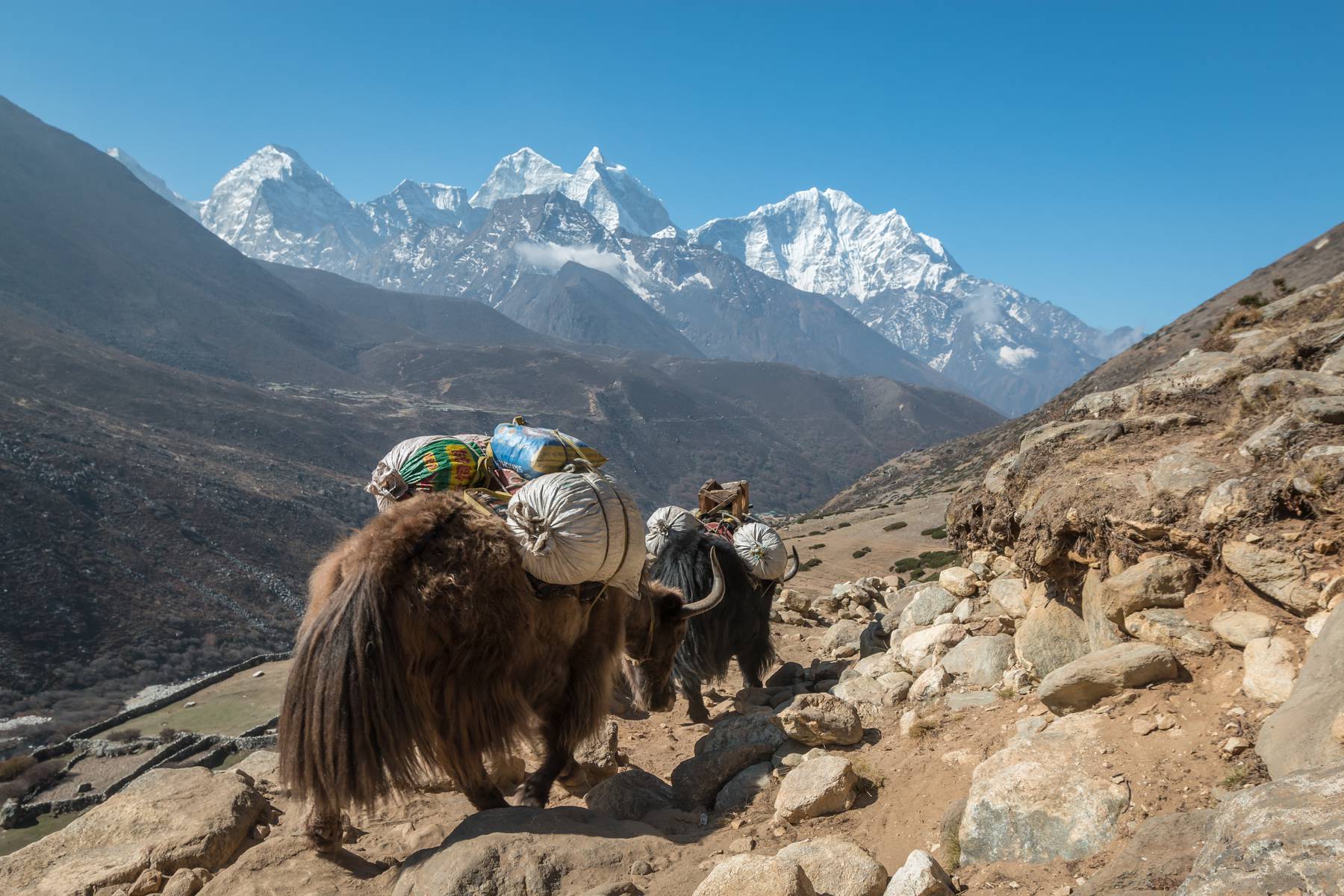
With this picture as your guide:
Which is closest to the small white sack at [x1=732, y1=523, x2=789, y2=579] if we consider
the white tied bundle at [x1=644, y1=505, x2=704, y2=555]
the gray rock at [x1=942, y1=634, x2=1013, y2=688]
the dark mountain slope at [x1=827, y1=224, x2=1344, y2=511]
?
the white tied bundle at [x1=644, y1=505, x2=704, y2=555]

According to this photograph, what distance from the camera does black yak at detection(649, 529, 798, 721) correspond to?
19.7 feet

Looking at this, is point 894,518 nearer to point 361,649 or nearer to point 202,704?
point 202,704

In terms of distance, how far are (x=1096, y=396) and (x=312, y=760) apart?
526cm

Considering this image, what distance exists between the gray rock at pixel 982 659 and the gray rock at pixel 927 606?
1.31 meters

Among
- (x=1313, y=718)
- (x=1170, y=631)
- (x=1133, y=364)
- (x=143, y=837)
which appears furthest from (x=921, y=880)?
(x=1133, y=364)

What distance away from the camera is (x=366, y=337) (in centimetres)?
18625

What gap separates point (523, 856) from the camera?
9.09 ft

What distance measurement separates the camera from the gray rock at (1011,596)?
4.64m

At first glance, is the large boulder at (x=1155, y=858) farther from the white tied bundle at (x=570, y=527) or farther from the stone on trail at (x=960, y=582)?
the stone on trail at (x=960, y=582)

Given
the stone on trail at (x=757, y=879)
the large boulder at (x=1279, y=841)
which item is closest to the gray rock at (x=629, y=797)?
the stone on trail at (x=757, y=879)

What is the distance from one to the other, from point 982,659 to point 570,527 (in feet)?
7.82

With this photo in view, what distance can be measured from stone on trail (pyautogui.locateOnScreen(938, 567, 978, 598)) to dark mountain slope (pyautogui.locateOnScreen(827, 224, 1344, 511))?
1209 inches

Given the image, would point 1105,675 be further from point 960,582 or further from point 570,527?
point 960,582

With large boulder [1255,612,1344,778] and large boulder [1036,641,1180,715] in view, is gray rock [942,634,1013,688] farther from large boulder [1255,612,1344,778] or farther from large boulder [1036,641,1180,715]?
large boulder [1255,612,1344,778]
